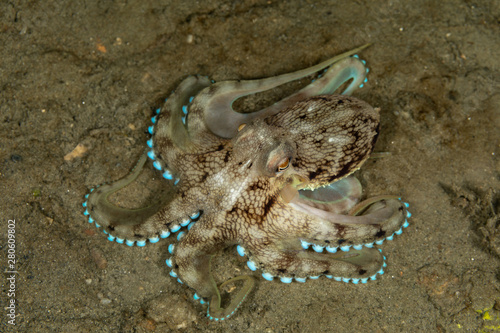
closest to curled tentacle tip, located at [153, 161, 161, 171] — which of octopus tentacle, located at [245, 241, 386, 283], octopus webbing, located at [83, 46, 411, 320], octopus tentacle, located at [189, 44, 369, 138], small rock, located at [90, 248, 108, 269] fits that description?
octopus webbing, located at [83, 46, 411, 320]

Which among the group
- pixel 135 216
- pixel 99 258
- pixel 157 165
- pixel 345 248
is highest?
pixel 157 165

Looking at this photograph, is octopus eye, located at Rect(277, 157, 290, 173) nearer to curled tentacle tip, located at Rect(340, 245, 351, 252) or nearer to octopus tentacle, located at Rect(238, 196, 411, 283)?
octopus tentacle, located at Rect(238, 196, 411, 283)

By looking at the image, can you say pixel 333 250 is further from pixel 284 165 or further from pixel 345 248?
pixel 284 165

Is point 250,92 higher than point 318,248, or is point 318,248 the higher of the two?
point 250,92

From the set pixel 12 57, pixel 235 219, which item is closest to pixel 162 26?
pixel 12 57

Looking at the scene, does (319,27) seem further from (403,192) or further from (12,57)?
(12,57)

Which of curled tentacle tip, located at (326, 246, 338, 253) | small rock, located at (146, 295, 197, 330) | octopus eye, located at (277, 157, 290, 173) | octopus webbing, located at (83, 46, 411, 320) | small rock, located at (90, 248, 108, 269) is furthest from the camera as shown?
small rock, located at (90, 248, 108, 269)

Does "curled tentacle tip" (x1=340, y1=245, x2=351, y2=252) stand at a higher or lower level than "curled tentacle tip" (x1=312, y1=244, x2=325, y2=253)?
lower

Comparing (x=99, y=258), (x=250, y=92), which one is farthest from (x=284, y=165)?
(x=99, y=258)
